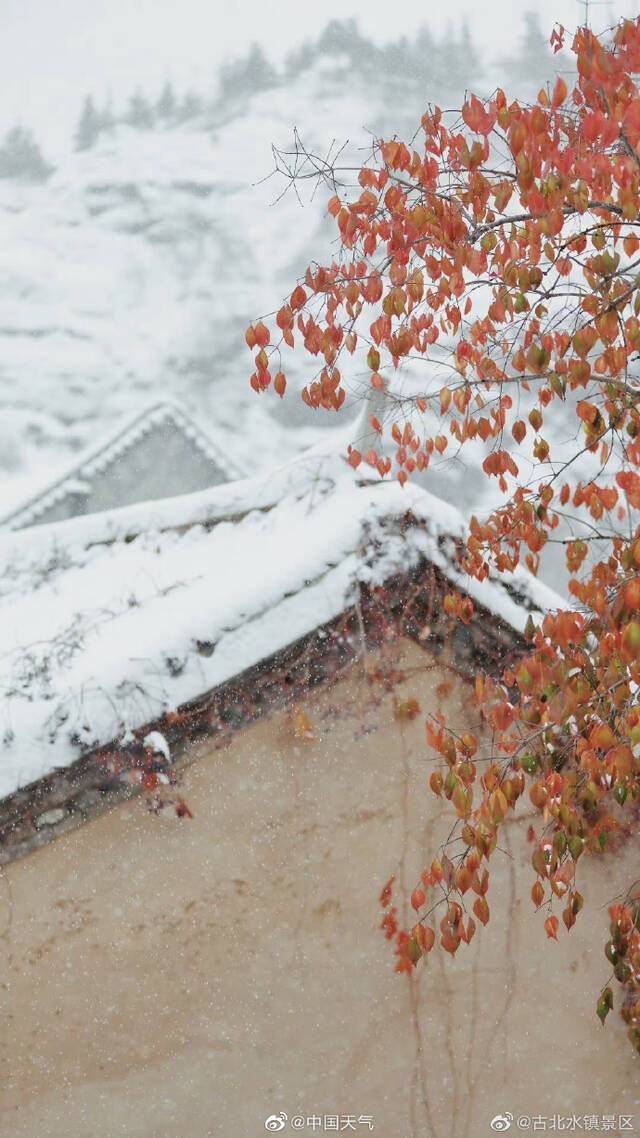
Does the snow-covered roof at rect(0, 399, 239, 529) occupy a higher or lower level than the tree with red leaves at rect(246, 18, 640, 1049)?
higher

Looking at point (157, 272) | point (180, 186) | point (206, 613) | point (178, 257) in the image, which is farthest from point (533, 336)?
point (180, 186)

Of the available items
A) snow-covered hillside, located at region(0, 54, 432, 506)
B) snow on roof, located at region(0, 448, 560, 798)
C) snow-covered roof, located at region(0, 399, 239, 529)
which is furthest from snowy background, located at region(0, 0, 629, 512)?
snow on roof, located at region(0, 448, 560, 798)

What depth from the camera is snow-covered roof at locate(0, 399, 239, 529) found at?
54.4ft

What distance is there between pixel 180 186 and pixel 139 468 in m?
27.9

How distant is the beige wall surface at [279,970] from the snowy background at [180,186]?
27781 millimetres

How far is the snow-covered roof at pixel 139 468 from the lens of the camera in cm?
1659

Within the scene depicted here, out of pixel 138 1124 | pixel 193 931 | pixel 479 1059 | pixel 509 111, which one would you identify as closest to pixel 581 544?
pixel 509 111

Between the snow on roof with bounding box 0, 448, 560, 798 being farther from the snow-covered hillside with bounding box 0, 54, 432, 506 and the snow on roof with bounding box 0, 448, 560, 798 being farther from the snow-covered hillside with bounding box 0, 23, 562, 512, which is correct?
the snow-covered hillside with bounding box 0, 54, 432, 506

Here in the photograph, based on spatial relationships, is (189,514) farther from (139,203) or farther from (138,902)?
(139,203)

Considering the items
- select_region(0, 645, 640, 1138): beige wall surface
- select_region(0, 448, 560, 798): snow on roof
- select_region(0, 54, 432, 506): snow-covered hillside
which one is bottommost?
select_region(0, 645, 640, 1138): beige wall surface

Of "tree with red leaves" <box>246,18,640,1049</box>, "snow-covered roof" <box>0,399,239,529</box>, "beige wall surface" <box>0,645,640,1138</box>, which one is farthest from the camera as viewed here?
"snow-covered roof" <box>0,399,239,529</box>

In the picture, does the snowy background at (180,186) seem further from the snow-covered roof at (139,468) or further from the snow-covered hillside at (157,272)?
the snow-covered roof at (139,468)

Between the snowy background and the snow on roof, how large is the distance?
87.4ft

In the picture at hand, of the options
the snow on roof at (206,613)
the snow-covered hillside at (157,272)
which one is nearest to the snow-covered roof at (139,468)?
the snow on roof at (206,613)
